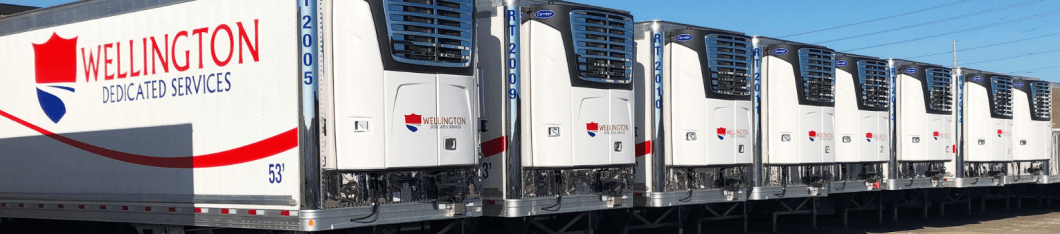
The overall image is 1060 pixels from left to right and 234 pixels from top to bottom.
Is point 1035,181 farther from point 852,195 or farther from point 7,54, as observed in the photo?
point 7,54

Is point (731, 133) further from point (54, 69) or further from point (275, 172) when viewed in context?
point (54, 69)

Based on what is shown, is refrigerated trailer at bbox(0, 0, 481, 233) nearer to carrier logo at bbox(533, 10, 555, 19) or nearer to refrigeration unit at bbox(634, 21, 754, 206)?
carrier logo at bbox(533, 10, 555, 19)

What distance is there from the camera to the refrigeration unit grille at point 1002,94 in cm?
2311

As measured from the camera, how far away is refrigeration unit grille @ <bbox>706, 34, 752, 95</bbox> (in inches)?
604

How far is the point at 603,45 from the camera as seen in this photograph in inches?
518

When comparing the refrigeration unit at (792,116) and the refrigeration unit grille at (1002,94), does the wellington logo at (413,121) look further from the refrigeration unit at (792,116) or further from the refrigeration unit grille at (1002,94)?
the refrigeration unit grille at (1002,94)

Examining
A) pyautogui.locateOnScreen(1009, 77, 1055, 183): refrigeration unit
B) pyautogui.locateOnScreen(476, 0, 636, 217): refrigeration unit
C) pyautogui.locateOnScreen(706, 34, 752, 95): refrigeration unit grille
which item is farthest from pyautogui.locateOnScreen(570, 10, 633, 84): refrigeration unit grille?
pyautogui.locateOnScreen(1009, 77, 1055, 183): refrigeration unit

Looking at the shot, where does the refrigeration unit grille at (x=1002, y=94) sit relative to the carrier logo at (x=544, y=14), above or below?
below

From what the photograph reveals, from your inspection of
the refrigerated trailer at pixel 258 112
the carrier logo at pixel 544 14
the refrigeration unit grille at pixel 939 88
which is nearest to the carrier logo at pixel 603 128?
the carrier logo at pixel 544 14

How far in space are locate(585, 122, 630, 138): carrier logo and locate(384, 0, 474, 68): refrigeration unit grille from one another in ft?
7.30

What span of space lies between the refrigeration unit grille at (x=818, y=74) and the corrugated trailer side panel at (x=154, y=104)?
9482mm

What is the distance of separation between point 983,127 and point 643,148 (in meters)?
10.8

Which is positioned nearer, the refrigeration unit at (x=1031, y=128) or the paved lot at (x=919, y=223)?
the paved lot at (x=919, y=223)

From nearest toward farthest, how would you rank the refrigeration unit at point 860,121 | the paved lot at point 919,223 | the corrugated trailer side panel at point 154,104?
the corrugated trailer side panel at point 154,104 < the refrigeration unit at point 860,121 < the paved lot at point 919,223
